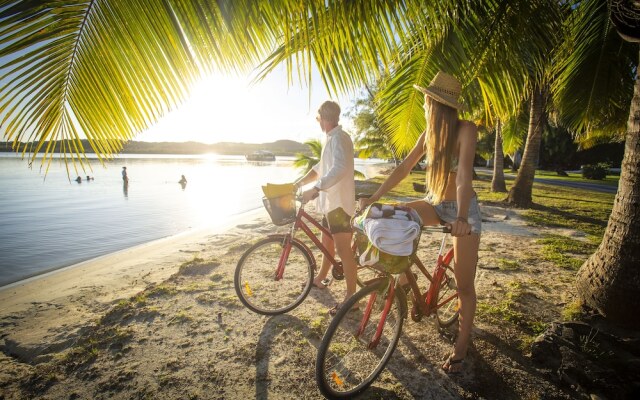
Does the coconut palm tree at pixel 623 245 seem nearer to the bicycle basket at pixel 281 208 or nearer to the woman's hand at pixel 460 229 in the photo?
the woman's hand at pixel 460 229

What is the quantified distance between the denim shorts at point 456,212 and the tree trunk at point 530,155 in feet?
30.7

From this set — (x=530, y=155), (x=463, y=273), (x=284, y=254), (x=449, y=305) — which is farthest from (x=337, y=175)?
(x=530, y=155)

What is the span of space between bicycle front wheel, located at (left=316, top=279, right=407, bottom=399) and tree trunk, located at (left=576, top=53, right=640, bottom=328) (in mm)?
2333

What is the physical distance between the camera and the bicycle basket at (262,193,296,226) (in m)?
3.39

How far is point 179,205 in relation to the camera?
16328 millimetres

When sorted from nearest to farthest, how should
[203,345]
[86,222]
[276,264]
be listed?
[203,345], [276,264], [86,222]

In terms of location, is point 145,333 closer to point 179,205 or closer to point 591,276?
point 591,276

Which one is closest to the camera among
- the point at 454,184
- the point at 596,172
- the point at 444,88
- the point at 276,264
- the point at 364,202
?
the point at 444,88

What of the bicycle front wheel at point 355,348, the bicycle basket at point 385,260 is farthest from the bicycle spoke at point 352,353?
the bicycle basket at point 385,260

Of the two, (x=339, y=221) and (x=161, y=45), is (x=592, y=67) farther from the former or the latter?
(x=161, y=45)

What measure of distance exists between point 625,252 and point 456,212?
211 centimetres

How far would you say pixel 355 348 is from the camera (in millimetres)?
2914

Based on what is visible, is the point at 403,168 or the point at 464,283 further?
the point at 403,168

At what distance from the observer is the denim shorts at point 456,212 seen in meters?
2.46
